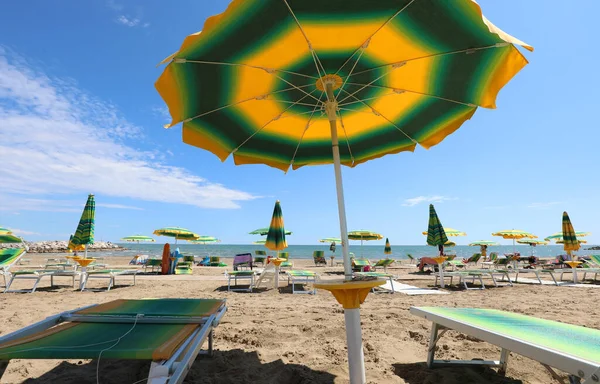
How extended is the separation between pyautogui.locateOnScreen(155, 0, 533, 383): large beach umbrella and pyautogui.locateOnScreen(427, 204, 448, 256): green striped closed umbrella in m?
6.86

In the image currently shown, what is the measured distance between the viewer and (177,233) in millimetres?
17484

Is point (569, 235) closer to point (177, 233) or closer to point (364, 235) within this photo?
point (364, 235)

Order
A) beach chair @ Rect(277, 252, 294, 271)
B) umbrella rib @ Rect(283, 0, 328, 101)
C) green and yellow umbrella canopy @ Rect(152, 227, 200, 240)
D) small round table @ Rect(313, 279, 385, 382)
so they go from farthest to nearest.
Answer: green and yellow umbrella canopy @ Rect(152, 227, 200, 240) < beach chair @ Rect(277, 252, 294, 271) < small round table @ Rect(313, 279, 385, 382) < umbrella rib @ Rect(283, 0, 328, 101)


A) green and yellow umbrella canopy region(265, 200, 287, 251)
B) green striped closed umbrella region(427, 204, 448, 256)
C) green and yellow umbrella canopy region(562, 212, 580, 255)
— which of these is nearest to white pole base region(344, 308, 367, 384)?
green and yellow umbrella canopy region(265, 200, 287, 251)

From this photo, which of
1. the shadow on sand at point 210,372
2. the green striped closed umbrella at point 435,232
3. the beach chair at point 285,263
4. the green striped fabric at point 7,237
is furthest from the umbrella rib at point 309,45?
the green striped fabric at point 7,237

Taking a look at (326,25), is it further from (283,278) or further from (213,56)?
(283,278)

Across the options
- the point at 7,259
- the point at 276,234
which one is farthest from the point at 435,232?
the point at 7,259

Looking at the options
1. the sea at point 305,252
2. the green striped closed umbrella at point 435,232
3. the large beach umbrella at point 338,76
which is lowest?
the sea at point 305,252

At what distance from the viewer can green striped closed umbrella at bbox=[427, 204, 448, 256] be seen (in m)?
9.25

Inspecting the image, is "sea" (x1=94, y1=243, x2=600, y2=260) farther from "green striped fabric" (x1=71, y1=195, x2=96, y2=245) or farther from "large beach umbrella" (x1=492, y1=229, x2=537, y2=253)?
"green striped fabric" (x1=71, y1=195, x2=96, y2=245)

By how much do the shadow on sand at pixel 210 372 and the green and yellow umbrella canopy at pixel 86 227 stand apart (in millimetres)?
7048

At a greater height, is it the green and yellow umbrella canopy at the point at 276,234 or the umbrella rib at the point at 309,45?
the umbrella rib at the point at 309,45

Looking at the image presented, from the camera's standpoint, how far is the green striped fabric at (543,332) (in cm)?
161

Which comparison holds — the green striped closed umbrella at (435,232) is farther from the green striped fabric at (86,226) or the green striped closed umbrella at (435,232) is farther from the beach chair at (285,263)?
the green striped fabric at (86,226)
